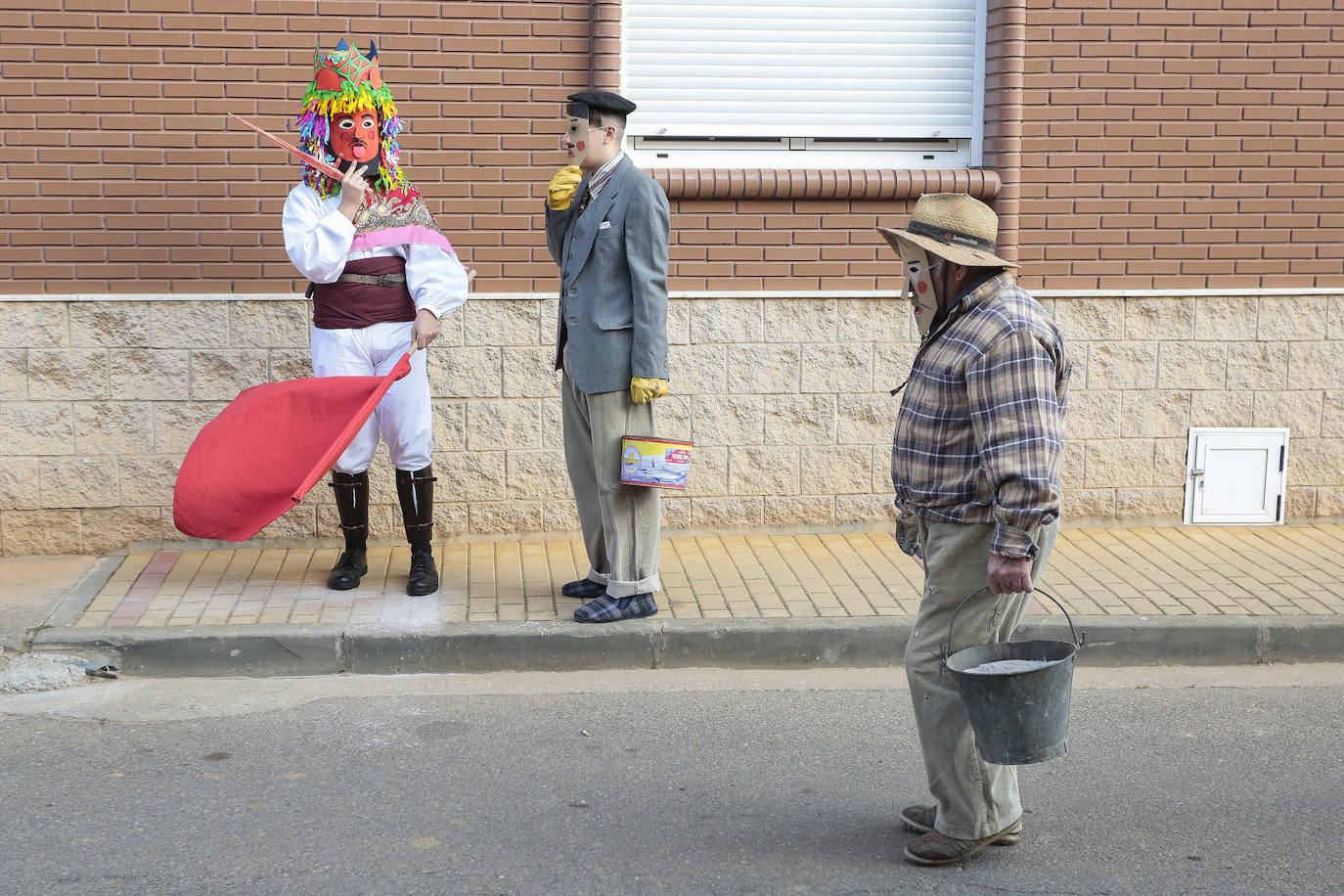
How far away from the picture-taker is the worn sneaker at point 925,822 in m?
4.03

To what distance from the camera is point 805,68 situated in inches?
290

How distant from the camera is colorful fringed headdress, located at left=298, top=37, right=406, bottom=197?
5.95 m

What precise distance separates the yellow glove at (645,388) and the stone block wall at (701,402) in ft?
5.34

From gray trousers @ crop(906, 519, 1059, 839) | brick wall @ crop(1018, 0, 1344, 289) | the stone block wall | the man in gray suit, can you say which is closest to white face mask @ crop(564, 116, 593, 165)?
the man in gray suit

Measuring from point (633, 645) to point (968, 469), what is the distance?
7.54ft

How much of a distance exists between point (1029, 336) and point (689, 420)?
3818 mm

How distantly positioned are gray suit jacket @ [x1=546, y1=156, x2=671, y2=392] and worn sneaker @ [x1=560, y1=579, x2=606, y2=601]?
100 cm

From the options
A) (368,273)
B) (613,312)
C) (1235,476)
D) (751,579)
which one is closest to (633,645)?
(751,579)

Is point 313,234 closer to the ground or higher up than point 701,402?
higher up

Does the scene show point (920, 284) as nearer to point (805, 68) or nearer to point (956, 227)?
point (956, 227)

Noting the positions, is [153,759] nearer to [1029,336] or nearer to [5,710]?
[5,710]

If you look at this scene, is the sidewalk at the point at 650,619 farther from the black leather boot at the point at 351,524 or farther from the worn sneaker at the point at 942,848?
the worn sneaker at the point at 942,848

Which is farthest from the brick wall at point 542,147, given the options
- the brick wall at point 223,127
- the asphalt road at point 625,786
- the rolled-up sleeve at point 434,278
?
the asphalt road at point 625,786

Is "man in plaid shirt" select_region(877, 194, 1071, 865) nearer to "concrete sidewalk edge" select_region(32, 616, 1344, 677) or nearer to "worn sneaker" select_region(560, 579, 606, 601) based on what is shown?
"concrete sidewalk edge" select_region(32, 616, 1344, 677)
